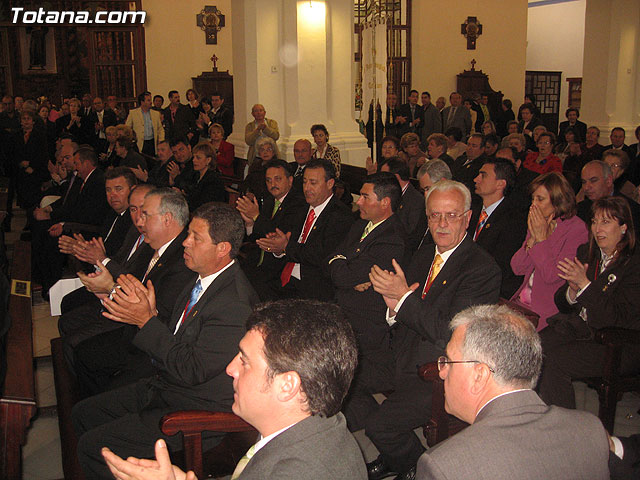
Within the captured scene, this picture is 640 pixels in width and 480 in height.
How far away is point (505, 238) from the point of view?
4.01 metres

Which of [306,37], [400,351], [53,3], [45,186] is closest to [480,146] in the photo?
[306,37]

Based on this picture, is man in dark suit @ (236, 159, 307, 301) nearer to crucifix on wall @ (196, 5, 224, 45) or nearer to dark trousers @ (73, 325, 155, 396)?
dark trousers @ (73, 325, 155, 396)

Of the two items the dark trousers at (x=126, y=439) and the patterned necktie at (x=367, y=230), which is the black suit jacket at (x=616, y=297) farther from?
the dark trousers at (x=126, y=439)

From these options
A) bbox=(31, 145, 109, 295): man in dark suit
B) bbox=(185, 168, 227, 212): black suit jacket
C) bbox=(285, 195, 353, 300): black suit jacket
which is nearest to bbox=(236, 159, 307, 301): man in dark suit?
bbox=(285, 195, 353, 300): black suit jacket

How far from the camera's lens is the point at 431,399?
2.72 m

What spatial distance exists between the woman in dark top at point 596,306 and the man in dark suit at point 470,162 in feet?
9.53

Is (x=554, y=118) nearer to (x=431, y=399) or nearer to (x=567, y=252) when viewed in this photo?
(x=567, y=252)

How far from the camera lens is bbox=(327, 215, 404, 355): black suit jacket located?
326 centimetres

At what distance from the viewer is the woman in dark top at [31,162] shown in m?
8.34

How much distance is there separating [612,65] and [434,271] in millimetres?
11091

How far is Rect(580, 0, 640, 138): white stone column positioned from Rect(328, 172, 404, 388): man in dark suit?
34.0 ft

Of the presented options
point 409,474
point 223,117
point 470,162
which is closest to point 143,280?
point 409,474

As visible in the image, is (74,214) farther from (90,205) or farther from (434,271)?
(434,271)

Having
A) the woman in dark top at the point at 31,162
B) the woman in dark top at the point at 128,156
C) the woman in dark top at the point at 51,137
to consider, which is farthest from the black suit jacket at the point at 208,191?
the woman in dark top at the point at 51,137
